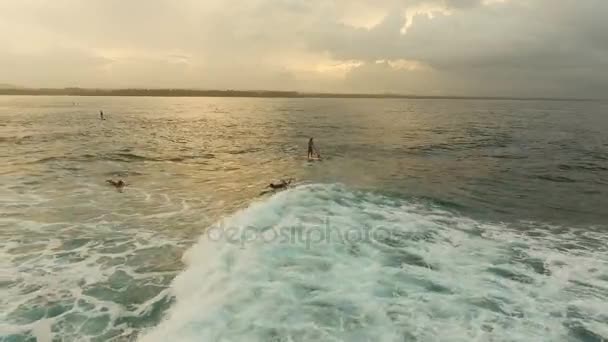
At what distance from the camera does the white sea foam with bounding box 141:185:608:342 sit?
9.41m

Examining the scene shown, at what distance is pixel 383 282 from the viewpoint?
1184 centimetres

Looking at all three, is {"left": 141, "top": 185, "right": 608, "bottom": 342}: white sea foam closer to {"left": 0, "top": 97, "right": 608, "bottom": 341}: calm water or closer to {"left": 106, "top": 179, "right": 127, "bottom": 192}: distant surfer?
{"left": 0, "top": 97, "right": 608, "bottom": 341}: calm water

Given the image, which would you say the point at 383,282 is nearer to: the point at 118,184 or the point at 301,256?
the point at 301,256

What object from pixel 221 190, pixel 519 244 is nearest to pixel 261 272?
pixel 519 244

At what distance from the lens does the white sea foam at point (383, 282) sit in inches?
370

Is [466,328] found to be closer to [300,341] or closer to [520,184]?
[300,341]

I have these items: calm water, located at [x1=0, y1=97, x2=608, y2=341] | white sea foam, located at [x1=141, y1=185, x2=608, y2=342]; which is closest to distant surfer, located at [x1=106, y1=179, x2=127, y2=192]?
calm water, located at [x1=0, y1=97, x2=608, y2=341]

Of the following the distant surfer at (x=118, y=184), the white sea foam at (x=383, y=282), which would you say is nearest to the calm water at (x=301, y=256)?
the white sea foam at (x=383, y=282)

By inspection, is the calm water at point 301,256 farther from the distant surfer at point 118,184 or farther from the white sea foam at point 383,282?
the distant surfer at point 118,184

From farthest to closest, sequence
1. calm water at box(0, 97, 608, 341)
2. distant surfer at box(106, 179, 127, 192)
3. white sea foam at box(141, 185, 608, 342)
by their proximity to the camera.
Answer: distant surfer at box(106, 179, 127, 192) < calm water at box(0, 97, 608, 341) < white sea foam at box(141, 185, 608, 342)

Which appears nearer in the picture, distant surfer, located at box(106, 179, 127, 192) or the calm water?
the calm water

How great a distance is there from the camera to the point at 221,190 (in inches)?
974

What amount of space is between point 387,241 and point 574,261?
647 centimetres

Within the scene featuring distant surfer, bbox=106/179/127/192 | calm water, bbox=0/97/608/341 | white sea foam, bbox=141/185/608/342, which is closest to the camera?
white sea foam, bbox=141/185/608/342
